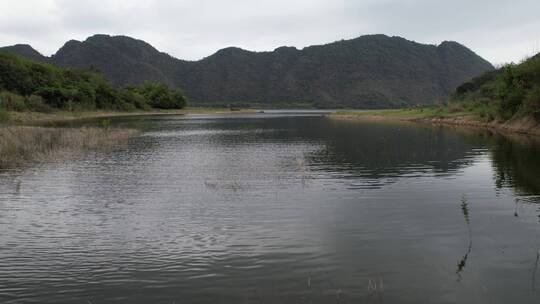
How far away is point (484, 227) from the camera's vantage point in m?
18.3

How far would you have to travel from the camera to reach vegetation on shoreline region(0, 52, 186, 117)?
426 feet

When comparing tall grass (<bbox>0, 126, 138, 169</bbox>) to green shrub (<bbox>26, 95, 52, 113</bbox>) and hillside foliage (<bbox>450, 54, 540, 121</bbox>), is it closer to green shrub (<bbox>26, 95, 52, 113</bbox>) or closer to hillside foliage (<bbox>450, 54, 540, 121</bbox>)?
hillside foliage (<bbox>450, 54, 540, 121</bbox>)

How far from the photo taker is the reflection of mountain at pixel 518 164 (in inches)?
1057

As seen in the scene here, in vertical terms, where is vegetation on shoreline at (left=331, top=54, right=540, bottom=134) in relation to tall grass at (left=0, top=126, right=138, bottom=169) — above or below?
above

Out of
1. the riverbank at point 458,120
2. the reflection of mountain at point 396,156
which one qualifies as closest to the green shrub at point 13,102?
the riverbank at point 458,120

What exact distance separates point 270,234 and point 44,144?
3662 centimetres

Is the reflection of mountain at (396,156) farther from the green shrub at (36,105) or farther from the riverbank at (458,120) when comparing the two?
the green shrub at (36,105)

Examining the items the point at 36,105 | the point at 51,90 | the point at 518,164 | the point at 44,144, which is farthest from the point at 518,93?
the point at 51,90

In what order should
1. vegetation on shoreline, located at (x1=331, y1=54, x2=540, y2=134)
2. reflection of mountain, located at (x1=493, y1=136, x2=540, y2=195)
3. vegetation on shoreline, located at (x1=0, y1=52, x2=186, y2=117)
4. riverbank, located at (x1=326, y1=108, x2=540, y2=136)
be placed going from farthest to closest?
vegetation on shoreline, located at (x1=0, y1=52, x2=186, y2=117), riverbank, located at (x1=326, y1=108, x2=540, y2=136), vegetation on shoreline, located at (x1=331, y1=54, x2=540, y2=134), reflection of mountain, located at (x1=493, y1=136, x2=540, y2=195)

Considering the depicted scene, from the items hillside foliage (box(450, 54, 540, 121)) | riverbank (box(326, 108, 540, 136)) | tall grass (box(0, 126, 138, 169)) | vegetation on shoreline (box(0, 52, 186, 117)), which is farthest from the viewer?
vegetation on shoreline (box(0, 52, 186, 117))

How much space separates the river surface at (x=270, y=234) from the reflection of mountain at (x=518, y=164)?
187 millimetres

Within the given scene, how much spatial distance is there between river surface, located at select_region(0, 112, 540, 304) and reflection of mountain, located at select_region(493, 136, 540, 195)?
19cm

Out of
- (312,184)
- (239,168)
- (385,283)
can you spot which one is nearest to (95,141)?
(239,168)

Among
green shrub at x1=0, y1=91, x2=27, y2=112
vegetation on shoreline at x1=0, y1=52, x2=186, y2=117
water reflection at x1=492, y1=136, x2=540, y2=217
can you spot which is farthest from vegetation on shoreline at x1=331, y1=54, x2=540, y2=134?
vegetation on shoreline at x1=0, y1=52, x2=186, y2=117
